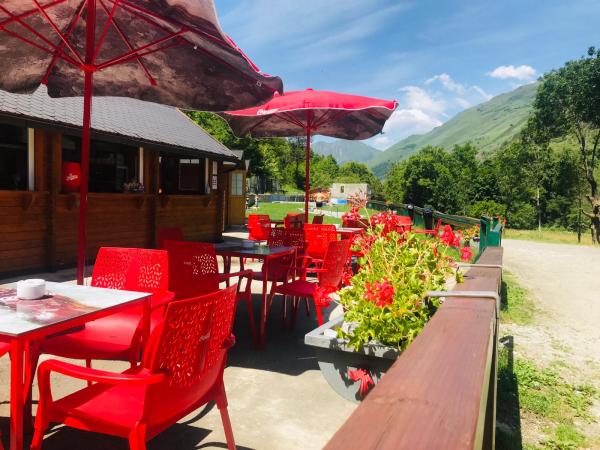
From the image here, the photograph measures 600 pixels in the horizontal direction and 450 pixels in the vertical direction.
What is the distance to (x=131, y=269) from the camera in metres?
3.09

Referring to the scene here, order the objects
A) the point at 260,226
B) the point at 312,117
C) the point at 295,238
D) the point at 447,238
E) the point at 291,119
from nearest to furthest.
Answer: the point at 447,238 < the point at 295,238 < the point at 291,119 < the point at 312,117 < the point at 260,226

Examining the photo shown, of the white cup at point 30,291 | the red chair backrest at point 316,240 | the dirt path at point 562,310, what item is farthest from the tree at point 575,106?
the white cup at point 30,291

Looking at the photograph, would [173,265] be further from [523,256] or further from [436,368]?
[523,256]

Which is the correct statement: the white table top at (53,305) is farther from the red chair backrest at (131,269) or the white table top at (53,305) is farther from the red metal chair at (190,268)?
the red metal chair at (190,268)

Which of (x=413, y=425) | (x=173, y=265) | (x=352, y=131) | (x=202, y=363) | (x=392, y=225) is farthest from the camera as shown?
(x=352, y=131)

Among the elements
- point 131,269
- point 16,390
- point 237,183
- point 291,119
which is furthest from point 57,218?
point 237,183

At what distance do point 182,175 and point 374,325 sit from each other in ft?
37.3

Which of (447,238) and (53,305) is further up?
(447,238)

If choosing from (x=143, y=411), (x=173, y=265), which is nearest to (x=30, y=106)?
(x=173, y=265)

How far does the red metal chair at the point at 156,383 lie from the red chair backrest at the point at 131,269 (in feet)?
3.75

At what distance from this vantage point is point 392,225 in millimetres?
3053

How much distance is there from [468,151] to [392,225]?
89.1m

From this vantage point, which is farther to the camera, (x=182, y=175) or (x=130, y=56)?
(x=182, y=175)

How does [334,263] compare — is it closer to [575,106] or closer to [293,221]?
[293,221]
